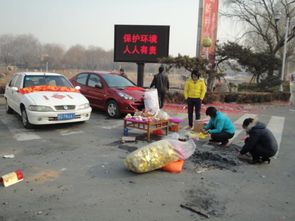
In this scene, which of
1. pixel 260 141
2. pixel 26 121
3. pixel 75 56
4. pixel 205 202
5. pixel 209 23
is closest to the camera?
pixel 205 202

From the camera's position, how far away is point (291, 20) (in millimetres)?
25156

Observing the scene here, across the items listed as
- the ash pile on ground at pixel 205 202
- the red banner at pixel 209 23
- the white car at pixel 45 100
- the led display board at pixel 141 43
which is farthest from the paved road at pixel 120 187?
the red banner at pixel 209 23

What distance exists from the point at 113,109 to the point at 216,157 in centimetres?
462

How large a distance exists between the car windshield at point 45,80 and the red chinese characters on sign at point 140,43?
719 centimetres

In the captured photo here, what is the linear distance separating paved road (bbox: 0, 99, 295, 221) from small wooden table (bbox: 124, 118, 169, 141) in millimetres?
622

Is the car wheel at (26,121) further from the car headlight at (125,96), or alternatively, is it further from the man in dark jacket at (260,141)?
the man in dark jacket at (260,141)

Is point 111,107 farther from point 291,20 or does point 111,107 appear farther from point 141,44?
point 291,20

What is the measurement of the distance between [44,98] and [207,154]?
4.46 m

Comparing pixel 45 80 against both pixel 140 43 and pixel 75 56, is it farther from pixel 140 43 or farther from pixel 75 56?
pixel 75 56

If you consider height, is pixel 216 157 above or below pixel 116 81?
below

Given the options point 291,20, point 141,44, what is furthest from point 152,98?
point 291,20

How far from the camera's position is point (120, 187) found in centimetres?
426

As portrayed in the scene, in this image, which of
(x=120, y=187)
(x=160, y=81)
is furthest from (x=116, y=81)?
(x=120, y=187)

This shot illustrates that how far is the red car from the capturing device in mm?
9148
